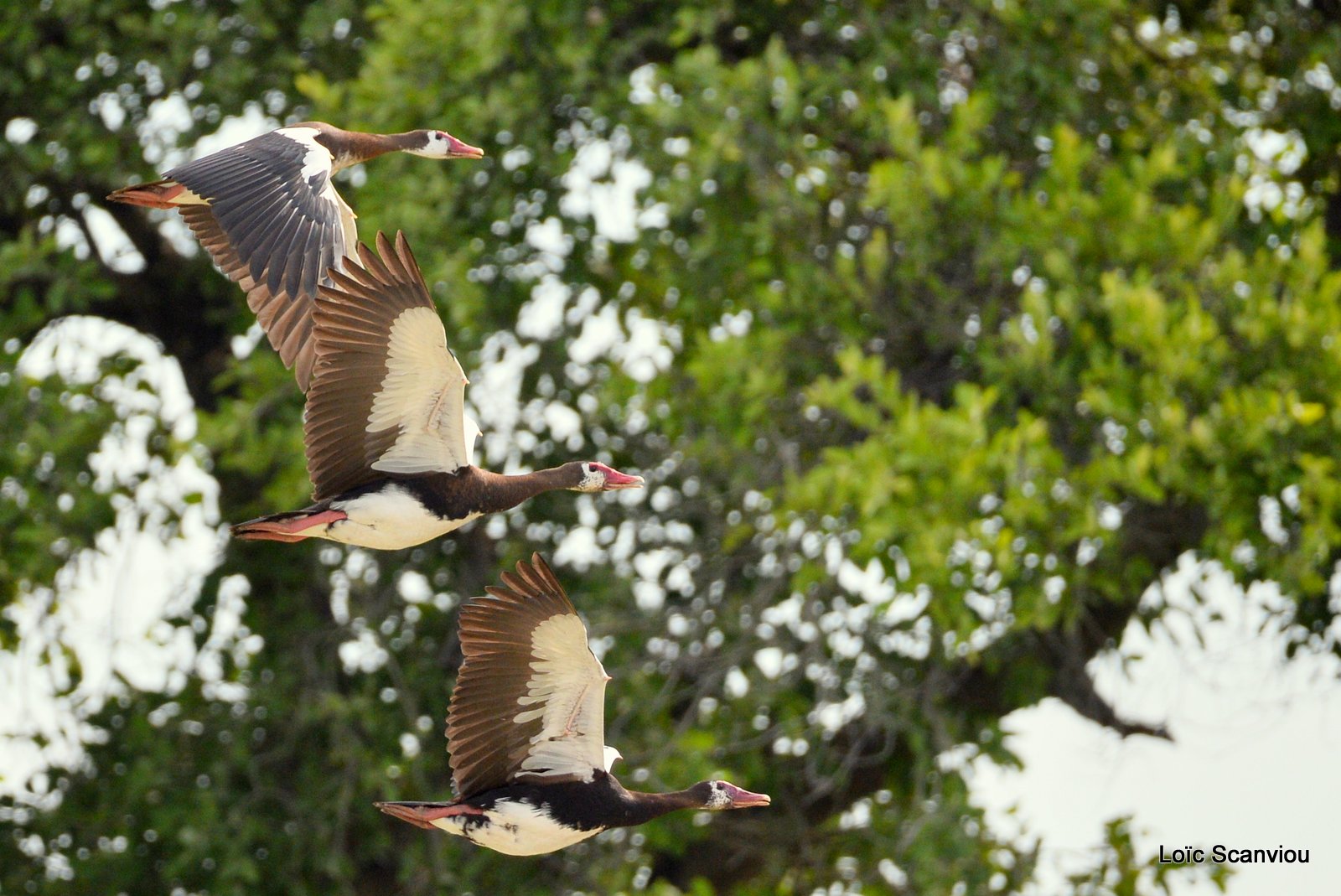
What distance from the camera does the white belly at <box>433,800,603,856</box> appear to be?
3.86 metres

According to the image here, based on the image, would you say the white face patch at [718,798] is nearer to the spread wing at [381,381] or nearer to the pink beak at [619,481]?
the pink beak at [619,481]

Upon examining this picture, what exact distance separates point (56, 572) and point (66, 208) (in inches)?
61.2

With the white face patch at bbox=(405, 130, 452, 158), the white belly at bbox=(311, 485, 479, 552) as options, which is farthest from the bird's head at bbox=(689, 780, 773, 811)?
the white face patch at bbox=(405, 130, 452, 158)

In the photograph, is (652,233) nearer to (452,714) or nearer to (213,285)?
(213,285)

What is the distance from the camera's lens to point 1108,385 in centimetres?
608

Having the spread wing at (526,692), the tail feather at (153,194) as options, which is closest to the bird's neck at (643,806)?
the spread wing at (526,692)

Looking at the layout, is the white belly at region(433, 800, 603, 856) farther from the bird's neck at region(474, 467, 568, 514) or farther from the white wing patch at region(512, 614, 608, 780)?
the bird's neck at region(474, 467, 568, 514)

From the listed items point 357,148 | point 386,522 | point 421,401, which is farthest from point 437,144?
point 386,522

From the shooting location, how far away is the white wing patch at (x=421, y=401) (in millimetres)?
3748

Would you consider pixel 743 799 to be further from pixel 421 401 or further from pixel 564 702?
pixel 421 401

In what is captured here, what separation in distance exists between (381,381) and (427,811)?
2.76 ft

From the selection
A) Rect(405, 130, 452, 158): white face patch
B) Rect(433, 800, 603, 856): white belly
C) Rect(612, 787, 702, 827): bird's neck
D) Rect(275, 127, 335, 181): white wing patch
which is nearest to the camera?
Rect(433, 800, 603, 856): white belly

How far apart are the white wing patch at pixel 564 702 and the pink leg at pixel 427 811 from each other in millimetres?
162

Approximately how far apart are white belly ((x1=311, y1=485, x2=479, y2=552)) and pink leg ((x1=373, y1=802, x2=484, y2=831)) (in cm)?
51
